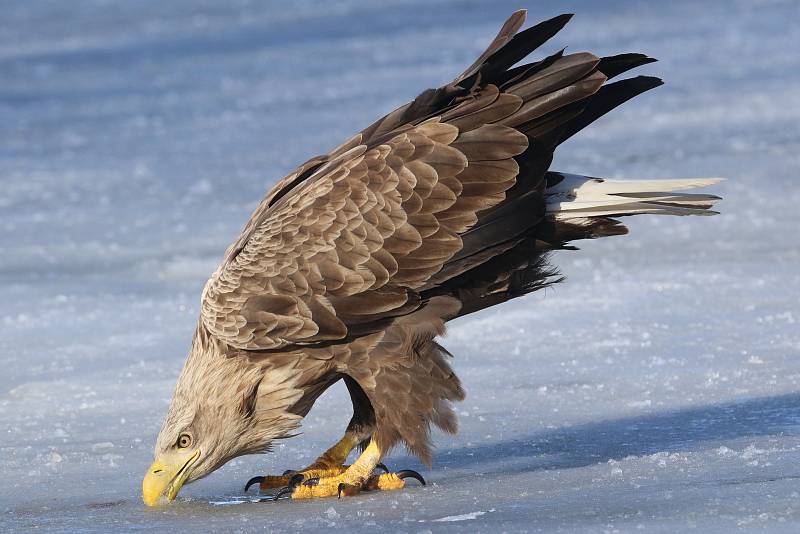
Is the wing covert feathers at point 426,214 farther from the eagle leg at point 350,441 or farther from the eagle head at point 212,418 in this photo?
the eagle leg at point 350,441

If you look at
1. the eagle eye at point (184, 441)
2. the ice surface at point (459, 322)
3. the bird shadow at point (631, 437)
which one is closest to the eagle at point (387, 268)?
the eagle eye at point (184, 441)

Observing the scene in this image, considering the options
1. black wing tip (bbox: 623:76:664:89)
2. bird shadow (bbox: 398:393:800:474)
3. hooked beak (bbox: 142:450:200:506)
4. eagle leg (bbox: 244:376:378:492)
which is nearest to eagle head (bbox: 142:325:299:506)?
hooked beak (bbox: 142:450:200:506)

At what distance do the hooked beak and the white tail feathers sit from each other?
4.81 ft

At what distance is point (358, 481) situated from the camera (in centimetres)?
464

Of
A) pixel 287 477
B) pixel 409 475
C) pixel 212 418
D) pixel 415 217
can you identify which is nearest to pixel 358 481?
pixel 409 475

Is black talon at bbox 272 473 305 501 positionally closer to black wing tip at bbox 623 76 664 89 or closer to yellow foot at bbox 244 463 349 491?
yellow foot at bbox 244 463 349 491

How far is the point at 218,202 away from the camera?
10039 mm

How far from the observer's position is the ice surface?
431 cm

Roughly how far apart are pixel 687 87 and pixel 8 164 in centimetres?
641

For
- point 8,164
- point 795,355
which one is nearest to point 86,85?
point 8,164

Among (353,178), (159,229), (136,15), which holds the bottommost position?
(159,229)

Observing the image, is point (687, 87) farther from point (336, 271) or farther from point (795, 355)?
point (336, 271)

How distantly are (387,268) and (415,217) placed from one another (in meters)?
0.19

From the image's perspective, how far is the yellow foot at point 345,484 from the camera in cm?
462
